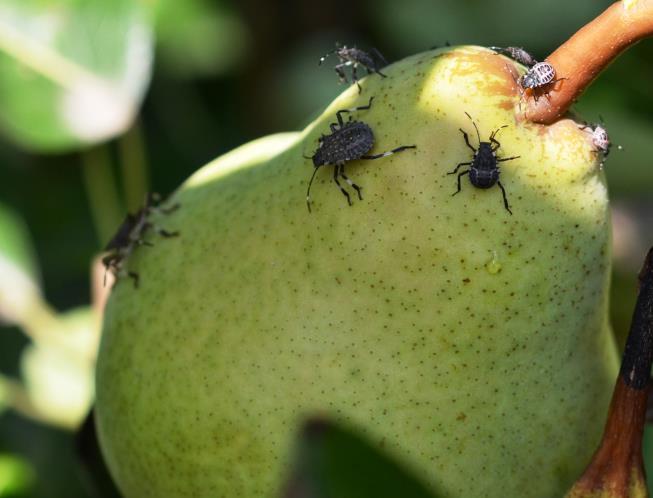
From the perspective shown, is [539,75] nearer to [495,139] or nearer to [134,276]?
[495,139]

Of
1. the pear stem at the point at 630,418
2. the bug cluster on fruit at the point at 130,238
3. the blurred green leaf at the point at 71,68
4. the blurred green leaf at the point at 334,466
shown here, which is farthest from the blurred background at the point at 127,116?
the blurred green leaf at the point at 334,466

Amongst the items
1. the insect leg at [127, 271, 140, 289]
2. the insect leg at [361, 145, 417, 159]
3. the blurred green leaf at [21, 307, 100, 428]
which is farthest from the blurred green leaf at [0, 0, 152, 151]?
the insect leg at [361, 145, 417, 159]

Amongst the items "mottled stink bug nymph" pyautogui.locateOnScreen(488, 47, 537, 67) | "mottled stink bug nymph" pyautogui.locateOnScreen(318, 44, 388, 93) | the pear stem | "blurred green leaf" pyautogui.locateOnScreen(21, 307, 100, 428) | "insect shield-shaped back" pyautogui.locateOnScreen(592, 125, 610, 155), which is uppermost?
"mottled stink bug nymph" pyautogui.locateOnScreen(488, 47, 537, 67)

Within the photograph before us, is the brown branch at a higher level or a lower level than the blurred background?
higher

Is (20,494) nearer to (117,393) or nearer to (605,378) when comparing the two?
(117,393)

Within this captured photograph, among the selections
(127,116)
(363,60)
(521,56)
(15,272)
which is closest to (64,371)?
(15,272)

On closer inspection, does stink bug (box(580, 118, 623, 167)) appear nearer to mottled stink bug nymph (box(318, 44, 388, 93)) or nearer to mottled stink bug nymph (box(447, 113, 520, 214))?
mottled stink bug nymph (box(447, 113, 520, 214))
